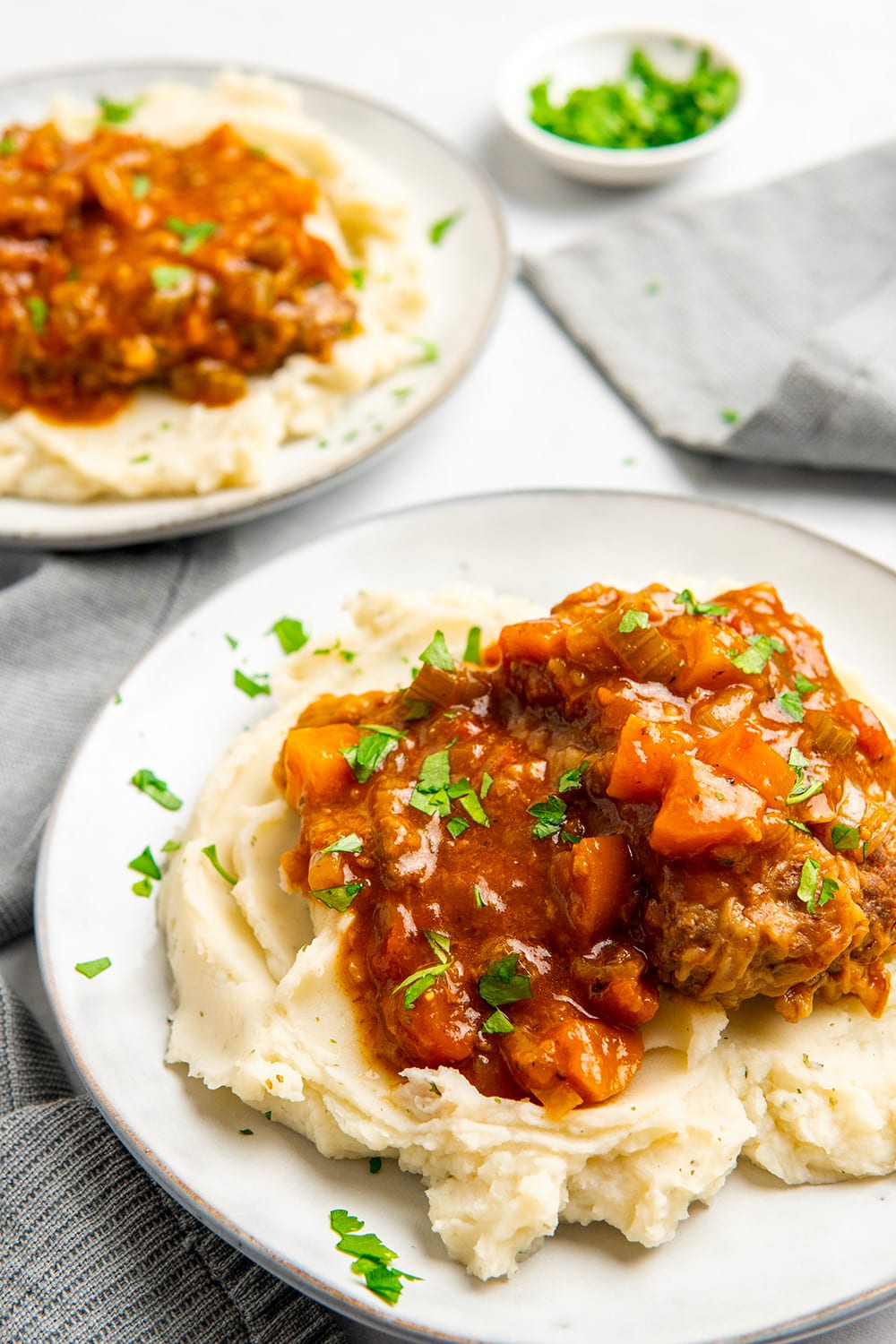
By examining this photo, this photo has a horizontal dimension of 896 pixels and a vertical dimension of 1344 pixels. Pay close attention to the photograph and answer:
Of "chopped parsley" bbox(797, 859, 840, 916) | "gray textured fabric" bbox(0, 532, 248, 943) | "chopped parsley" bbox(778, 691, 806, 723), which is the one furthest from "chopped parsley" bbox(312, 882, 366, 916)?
"gray textured fabric" bbox(0, 532, 248, 943)

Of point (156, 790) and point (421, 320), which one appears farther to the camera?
point (421, 320)

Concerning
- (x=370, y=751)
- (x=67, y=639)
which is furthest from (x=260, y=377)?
(x=370, y=751)

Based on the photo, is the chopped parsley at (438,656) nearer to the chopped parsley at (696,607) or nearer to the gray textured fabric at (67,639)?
the chopped parsley at (696,607)

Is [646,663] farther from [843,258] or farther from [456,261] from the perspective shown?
[843,258]

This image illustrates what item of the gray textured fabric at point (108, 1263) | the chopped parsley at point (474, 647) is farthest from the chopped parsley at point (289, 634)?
the gray textured fabric at point (108, 1263)

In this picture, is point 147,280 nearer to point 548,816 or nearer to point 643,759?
point 548,816

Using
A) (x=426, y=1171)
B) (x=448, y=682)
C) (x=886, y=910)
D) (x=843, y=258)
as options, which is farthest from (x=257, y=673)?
(x=843, y=258)

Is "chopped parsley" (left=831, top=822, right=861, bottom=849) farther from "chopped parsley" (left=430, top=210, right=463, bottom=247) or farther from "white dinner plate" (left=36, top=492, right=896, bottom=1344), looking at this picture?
"chopped parsley" (left=430, top=210, right=463, bottom=247)
